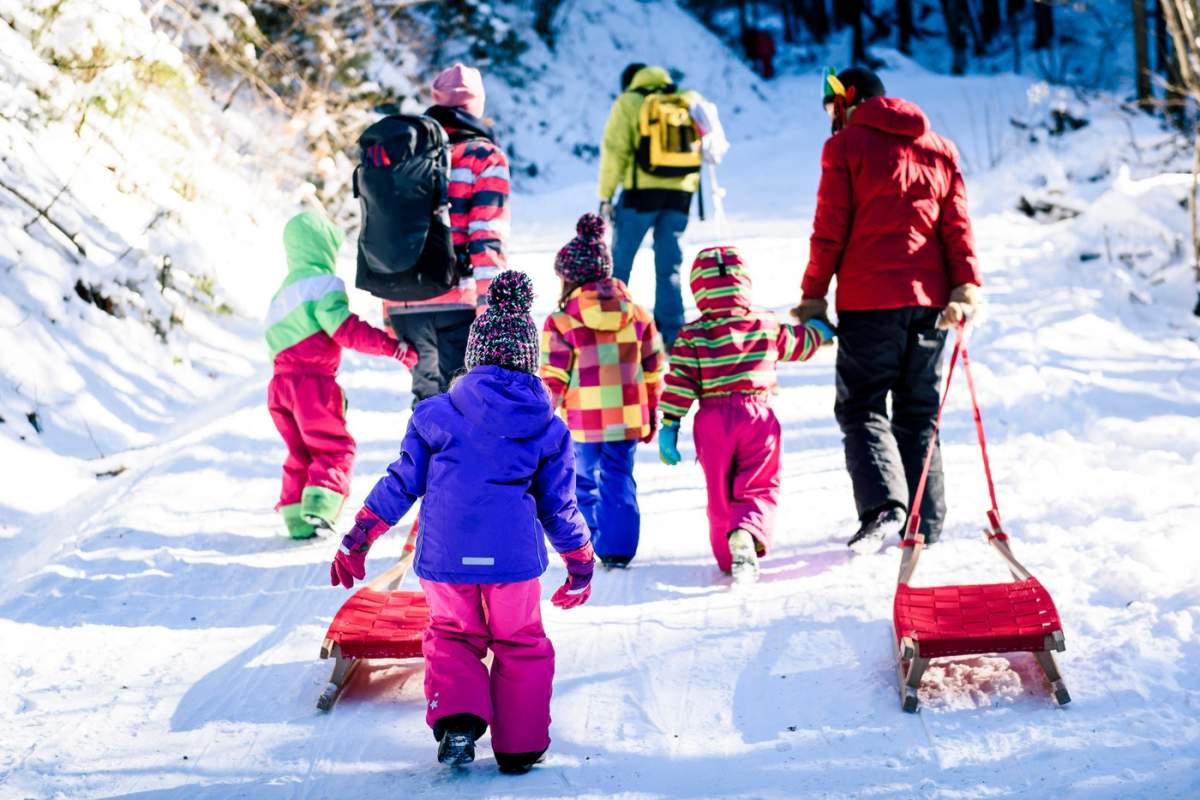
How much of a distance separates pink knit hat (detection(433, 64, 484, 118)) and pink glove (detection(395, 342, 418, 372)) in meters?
1.28

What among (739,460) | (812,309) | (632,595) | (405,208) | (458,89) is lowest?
(632,595)

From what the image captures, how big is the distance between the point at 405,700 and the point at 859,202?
2.80 m

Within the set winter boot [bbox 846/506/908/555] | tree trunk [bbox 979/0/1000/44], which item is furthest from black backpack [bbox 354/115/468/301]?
tree trunk [bbox 979/0/1000/44]

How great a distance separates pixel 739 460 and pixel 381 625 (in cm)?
181

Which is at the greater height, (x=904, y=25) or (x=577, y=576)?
(x=577, y=576)

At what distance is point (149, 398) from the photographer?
25.5 feet

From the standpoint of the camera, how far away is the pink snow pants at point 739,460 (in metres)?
5.04

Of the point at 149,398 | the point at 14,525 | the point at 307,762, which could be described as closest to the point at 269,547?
the point at 14,525

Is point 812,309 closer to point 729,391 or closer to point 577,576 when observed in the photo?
point 729,391

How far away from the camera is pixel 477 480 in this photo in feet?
11.6

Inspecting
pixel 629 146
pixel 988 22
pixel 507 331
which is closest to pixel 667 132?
pixel 629 146

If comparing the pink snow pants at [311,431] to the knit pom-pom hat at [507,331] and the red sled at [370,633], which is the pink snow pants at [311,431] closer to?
the red sled at [370,633]

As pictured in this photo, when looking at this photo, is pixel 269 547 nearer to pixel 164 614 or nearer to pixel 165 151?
pixel 164 614

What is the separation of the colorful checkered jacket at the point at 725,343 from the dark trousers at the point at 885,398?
21 centimetres
